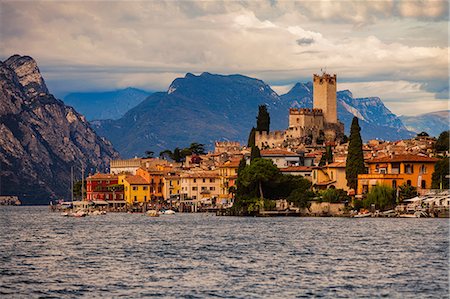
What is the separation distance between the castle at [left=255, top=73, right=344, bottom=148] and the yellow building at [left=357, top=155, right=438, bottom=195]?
67.7 metres

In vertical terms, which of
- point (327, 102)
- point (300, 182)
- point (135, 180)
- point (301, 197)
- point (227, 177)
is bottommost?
point (301, 197)

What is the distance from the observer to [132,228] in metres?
98.3

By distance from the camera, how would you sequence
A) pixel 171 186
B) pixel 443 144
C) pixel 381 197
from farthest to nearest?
pixel 171 186 < pixel 443 144 < pixel 381 197

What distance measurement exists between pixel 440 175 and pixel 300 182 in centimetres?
1896

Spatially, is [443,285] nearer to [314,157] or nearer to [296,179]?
[296,179]

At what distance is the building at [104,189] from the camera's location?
183 m

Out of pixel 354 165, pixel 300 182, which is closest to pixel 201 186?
pixel 300 182

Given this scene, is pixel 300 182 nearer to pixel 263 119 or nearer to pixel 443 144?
pixel 443 144

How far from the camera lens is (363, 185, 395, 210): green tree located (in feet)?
351

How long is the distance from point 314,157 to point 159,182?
1452 inches

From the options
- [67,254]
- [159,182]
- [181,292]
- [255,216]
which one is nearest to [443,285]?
[181,292]

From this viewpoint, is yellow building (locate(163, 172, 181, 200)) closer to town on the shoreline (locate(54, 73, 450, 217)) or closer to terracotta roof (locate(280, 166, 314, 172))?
town on the shoreline (locate(54, 73, 450, 217))

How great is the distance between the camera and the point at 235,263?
56844 millimetres

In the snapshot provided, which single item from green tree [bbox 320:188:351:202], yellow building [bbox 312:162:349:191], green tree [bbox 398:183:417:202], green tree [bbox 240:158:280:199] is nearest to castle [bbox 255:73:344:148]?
yellow building [bbox 312:162:349:191]
